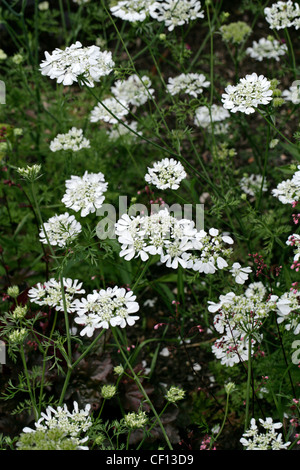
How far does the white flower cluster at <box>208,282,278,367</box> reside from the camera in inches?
83.7

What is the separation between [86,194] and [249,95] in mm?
846

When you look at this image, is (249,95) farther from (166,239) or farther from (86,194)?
(86,194)

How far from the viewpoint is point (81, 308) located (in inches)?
90.0

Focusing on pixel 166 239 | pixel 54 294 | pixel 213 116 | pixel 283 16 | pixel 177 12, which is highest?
pixel 177 12

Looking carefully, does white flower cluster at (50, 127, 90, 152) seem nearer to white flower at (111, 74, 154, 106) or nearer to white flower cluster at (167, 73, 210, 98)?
white flower at (111, 74, 154, 106)

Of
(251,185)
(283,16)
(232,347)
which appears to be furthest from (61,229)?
(283,16)

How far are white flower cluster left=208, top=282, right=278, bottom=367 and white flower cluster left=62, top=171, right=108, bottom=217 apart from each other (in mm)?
706

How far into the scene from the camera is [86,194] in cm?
249

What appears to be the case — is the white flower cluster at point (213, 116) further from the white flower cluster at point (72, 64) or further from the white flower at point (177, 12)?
the white flower cluster at point (72, 64)

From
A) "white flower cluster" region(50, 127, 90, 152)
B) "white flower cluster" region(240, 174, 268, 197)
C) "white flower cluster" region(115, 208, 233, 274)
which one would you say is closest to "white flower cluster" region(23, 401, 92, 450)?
"white flower cluster" region(115, 208, 233, 274)

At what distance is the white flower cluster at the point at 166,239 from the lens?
212 centimetres

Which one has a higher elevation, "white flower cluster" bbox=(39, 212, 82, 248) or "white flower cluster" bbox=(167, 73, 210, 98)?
"white flower cluster" bbox=(167, 73, 210, 98)
